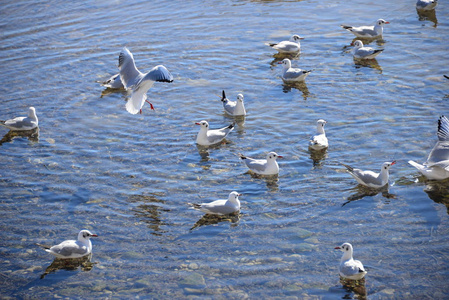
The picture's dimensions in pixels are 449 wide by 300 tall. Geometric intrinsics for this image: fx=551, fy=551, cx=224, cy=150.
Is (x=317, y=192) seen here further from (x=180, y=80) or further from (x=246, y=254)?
(x=180, y=80)

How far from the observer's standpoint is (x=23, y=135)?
1452 centimetres

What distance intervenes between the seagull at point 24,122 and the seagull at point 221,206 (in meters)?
5.99

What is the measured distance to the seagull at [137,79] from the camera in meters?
13.2

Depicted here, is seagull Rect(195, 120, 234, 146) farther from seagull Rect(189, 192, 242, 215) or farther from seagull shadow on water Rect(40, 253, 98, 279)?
seagull shadow on water Rect(40, 253, 98, 279)

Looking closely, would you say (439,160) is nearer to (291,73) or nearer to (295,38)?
(291,73)

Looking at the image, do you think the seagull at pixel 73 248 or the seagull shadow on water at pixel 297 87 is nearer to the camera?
the seagull at pixel 73 248

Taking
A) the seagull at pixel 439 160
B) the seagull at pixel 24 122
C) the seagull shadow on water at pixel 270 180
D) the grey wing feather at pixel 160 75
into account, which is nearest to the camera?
the seagull at pixel 439 160

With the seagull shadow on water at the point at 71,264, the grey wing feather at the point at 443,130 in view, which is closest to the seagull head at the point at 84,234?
the seagull shadow on water at the point at 71,264

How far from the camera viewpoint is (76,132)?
47.2 feet

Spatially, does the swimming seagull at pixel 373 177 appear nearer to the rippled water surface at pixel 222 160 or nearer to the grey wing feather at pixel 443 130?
the rippled water surface at pixel 222 160

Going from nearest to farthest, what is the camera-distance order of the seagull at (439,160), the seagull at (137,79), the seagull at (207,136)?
the seagull at (439,160)
the seagull at (137,79)
the seagull at (207,136)

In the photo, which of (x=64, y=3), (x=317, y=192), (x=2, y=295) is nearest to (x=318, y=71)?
(x=317, y=192)

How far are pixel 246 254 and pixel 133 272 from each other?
6.49ft

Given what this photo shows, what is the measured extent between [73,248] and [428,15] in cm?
1686
